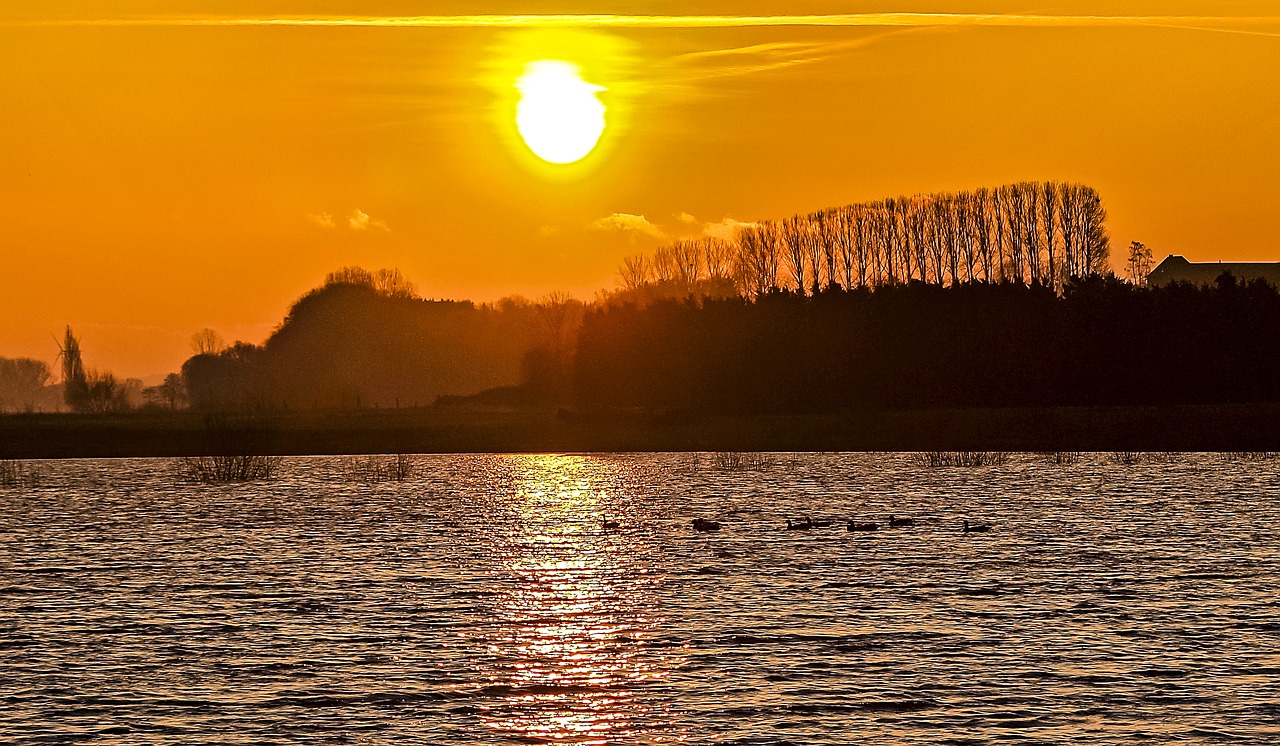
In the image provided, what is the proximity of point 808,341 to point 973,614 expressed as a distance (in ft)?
211

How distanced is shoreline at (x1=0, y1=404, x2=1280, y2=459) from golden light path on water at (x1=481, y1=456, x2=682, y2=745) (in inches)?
1515

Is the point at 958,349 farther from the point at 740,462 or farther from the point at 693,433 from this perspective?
the point at 740,462

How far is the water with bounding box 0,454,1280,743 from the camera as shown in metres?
14.7

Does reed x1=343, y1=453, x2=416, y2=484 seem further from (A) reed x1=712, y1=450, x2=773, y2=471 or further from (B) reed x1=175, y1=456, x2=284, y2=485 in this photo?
(A) reed x1=712, y1=450, x2=773, y2=471

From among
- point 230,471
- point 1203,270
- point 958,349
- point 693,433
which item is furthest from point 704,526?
point 1203,270

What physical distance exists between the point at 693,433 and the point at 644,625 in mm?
60731

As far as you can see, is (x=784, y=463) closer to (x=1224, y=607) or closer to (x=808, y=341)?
(x=808, y=341)

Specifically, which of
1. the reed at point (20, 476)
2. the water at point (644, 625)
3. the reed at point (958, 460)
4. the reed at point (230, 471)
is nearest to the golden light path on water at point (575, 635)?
the water at point (644, 625)

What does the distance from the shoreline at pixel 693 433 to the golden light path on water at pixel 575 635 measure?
38.5 meters

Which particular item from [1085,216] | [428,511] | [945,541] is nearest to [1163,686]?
[945,541]

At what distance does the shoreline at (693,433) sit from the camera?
239 ft

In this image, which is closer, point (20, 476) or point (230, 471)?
point (230, 471)

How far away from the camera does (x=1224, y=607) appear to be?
21656 millimetres

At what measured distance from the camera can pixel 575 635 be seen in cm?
1997
